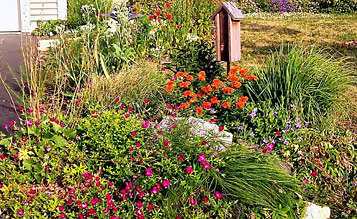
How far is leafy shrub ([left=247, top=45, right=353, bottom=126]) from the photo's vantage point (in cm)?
477

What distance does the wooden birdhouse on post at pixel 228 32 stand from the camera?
5.15m

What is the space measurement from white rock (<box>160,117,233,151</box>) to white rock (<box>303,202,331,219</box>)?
0.83 m

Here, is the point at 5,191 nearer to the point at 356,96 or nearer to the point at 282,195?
the point at 282,195

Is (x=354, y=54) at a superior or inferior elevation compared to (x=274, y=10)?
inferior

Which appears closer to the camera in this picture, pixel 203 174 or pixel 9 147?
pixel 203 174

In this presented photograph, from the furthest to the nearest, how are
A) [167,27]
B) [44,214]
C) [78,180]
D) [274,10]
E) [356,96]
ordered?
[274,10], [167,27], [356,96], [78,180], [44,214]

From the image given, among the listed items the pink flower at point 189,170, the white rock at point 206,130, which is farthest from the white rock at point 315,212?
the pink flower at point 189,170

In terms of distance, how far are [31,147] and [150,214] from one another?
1.28 metres

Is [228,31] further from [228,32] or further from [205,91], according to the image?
[205,91]

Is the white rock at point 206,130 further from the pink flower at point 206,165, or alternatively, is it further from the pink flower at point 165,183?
the pink flower at point 165,183

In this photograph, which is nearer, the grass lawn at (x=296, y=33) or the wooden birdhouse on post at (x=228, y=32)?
the wooden birdhouse on post at (x=228, y=32)

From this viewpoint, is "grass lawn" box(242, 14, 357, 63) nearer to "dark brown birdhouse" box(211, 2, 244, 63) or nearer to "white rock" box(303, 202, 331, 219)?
"dark brown birdhouse" box(211, 2, 244, 63)

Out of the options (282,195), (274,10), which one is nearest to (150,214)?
(282,195)

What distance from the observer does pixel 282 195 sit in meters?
3.60
